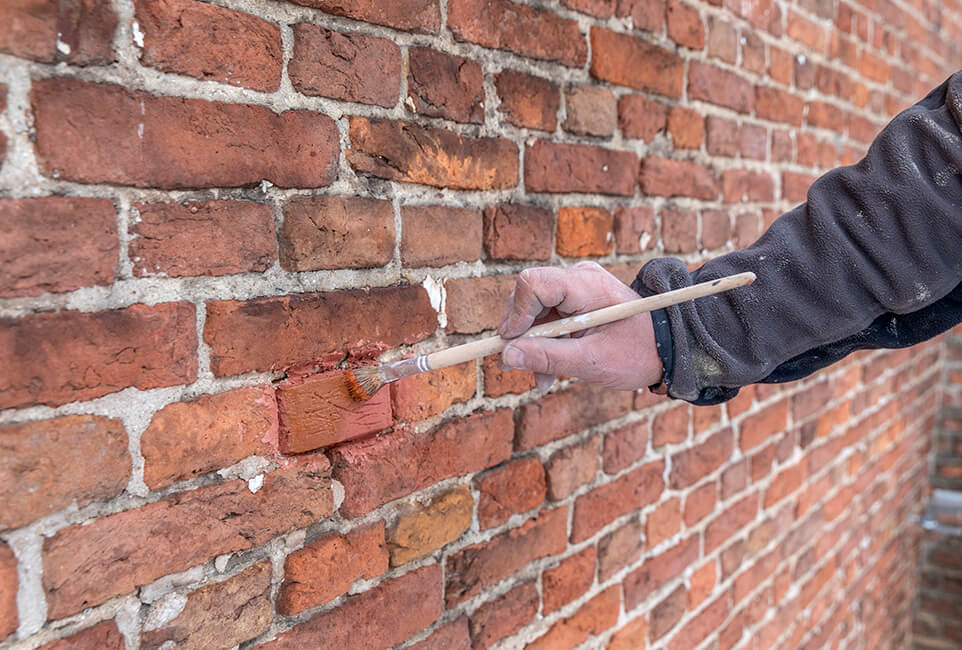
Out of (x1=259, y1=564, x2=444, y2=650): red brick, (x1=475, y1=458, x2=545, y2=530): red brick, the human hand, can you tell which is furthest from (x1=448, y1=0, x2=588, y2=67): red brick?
(x1=259, y1=564, x2=444, y2=650): red brick

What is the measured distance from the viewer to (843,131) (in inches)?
76.3

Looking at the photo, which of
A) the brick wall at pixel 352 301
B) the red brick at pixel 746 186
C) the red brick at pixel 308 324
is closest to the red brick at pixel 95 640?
the brick wall at pixel 352 301

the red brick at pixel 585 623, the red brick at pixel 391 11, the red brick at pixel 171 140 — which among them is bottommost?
the red brick at pixel 585 623

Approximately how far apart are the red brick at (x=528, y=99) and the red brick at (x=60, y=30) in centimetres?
51

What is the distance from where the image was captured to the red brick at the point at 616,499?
3.88 feet

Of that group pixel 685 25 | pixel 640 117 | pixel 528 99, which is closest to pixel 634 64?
pixel 640 117

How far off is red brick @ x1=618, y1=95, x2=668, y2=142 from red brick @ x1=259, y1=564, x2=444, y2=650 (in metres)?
0.81

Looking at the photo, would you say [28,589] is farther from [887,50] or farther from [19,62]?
[887,50]

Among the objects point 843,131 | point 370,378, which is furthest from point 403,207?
point 843,131

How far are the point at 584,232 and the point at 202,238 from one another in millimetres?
655

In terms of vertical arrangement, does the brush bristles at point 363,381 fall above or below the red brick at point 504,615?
above

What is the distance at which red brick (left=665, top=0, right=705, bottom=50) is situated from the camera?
4.19ft

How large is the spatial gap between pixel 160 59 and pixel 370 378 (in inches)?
15.4

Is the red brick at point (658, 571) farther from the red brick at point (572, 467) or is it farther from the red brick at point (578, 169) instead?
the red brick at point (578, 169)
